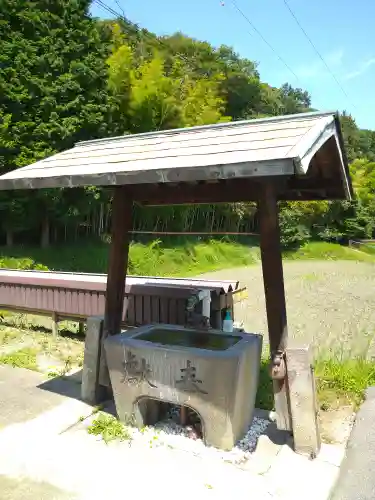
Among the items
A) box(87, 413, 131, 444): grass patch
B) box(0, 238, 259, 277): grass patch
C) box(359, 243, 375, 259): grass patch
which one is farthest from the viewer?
box(359, 243, 375, 259): grass patch

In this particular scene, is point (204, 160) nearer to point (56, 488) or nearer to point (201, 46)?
point (56, 488)

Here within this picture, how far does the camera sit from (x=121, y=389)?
344 cm

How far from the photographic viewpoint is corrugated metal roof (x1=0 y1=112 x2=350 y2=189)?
250 centimetres

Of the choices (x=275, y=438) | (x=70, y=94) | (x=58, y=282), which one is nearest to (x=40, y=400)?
(x=275, y=438)

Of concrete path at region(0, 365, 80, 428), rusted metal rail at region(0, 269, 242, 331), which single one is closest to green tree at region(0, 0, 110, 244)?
rusted metal rail at region(0, 269, 242, 331)

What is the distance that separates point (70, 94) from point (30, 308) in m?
9.42

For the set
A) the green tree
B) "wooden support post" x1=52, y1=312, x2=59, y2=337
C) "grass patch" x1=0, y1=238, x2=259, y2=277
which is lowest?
"wooden support post" x1=52, y1=312, x2=59, y2=337

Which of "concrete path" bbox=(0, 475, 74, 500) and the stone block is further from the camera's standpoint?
the stone block

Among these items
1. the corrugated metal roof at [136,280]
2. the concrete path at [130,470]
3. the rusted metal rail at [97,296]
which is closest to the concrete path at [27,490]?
the concrete path at [130,470]

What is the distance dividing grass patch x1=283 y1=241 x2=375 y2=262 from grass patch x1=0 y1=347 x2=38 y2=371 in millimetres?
22019

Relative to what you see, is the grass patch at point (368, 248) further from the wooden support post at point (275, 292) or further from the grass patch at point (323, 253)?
the wooden support post at point (275, 292)

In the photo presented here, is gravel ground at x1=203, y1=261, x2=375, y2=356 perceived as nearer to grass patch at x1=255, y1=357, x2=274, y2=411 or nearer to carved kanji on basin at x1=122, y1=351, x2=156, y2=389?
grass patch at x1=255, y1=357, x2=274, y2=411

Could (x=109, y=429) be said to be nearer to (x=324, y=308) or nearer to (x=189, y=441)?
(x=189, y=441)

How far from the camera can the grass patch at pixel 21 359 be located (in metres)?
5.07
